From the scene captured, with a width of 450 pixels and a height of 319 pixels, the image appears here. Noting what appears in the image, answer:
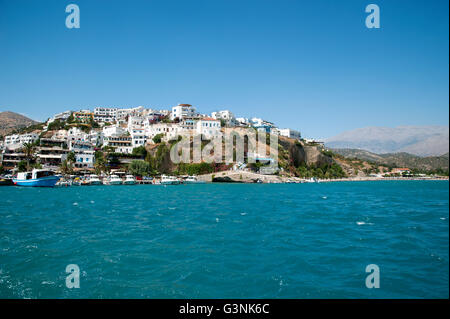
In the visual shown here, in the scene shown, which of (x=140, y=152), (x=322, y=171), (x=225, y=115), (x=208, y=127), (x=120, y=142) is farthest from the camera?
(x=225, y=115)

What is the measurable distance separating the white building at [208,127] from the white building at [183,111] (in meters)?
15.0

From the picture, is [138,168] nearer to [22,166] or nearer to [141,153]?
[141,153]

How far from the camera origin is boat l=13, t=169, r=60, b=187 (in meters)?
55.9

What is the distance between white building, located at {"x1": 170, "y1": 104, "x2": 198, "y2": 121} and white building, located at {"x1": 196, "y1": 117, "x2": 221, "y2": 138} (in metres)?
15.0

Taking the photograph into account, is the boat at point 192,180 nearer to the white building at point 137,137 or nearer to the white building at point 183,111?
the white building at point 137,137

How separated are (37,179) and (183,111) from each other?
5958 cm

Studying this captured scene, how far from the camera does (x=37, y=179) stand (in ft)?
183

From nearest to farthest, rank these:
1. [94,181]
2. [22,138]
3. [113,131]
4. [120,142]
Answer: [94,181], [120,142], [113,131], [22,138]

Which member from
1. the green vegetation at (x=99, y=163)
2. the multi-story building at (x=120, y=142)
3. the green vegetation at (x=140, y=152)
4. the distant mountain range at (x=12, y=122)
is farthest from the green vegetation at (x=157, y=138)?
the distant mountain range at (x=12, y=122)

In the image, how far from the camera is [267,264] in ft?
32.1

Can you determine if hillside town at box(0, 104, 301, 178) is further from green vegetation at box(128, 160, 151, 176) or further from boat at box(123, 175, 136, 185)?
boat at box(123, 175, 136, 185)

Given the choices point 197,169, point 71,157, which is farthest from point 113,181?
point 197,169
